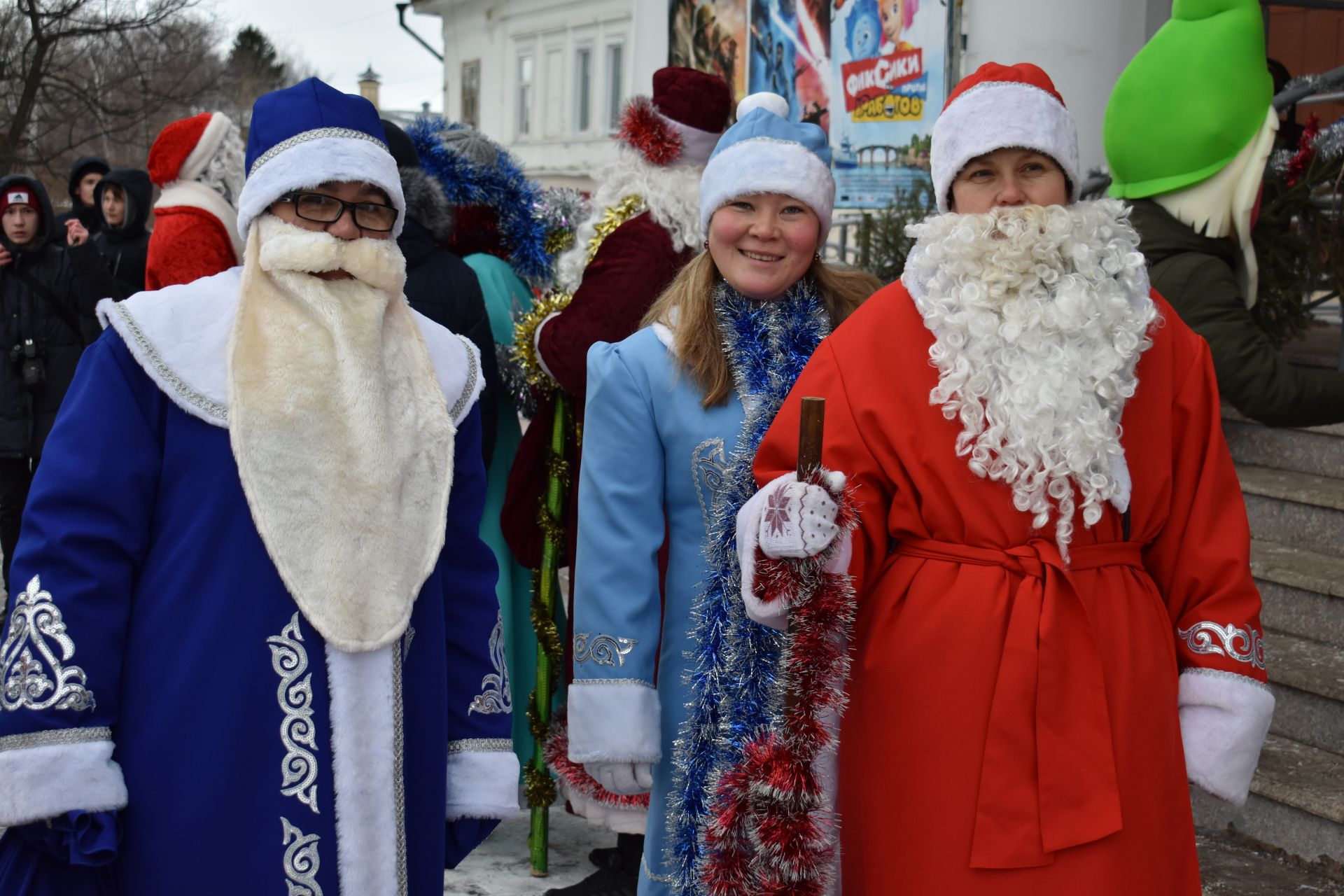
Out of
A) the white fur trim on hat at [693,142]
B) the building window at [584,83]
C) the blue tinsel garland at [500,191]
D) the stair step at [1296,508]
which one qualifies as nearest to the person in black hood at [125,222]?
the blue tinsel garland at [500,191]

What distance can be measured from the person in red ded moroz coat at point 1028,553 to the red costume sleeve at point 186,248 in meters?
2.93

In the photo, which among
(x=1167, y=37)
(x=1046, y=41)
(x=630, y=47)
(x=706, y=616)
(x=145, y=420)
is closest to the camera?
(x=145, y=420)

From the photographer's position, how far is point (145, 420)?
2.24m

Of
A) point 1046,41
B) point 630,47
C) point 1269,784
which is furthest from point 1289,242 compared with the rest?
point 630,47

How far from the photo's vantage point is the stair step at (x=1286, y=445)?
5215 millimetres

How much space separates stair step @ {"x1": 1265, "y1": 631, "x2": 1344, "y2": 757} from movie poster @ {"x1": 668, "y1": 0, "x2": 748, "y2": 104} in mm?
11278

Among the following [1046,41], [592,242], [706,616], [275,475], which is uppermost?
[1046,41]

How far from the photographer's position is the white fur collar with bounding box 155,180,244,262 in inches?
196

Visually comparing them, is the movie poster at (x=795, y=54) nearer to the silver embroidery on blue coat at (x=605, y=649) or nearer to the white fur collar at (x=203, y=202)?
the white fur collar at (x=203, y=202)

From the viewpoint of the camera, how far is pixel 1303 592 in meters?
4.85

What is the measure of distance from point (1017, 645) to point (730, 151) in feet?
4.85

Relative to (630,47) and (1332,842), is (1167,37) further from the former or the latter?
(630,47)

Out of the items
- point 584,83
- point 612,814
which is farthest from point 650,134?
point 584,83

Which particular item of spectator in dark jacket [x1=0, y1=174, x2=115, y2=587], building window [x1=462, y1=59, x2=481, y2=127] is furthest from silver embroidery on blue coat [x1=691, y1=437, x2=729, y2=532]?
building window [x1=462, y1=59, x2=481, y2=127]
